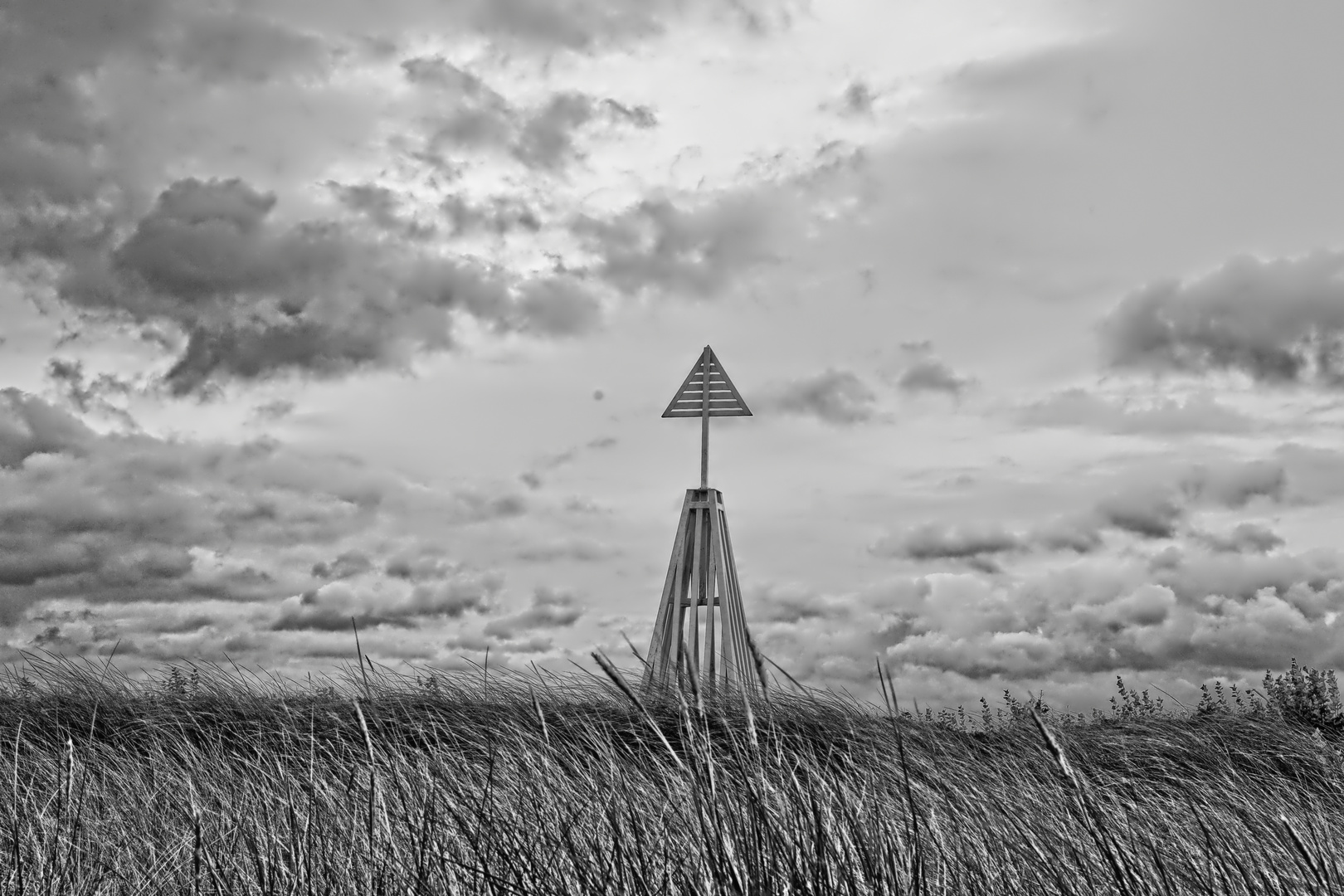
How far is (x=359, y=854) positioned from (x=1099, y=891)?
7.61 feet

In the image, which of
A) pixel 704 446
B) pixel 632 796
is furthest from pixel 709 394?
pixel 632 796

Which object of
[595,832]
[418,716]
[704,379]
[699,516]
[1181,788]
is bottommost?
[1181,788]

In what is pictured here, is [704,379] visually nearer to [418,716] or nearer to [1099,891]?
[418,716]

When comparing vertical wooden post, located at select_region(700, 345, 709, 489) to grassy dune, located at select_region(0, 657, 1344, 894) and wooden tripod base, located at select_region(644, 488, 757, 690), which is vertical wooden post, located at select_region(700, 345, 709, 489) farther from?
grassy dune, located at select_region(0, 657, 1344, 894)

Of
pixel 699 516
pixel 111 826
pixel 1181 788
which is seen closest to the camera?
pixel 111 826

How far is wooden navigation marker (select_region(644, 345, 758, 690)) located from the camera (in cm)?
743

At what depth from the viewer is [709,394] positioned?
7.96 meters

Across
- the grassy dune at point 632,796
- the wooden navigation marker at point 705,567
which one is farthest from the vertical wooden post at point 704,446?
the grassy dune at point 632,796

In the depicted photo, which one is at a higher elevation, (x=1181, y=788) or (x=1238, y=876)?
(x=1238, y=876)

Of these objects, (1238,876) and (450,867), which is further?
(1238,876)

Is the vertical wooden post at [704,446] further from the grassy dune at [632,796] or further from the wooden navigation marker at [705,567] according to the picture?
the grassy dune at [632,796]

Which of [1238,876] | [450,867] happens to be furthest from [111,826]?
[1238,876]

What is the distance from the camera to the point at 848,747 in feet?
19.7

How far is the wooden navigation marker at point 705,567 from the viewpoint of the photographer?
7.43 m
